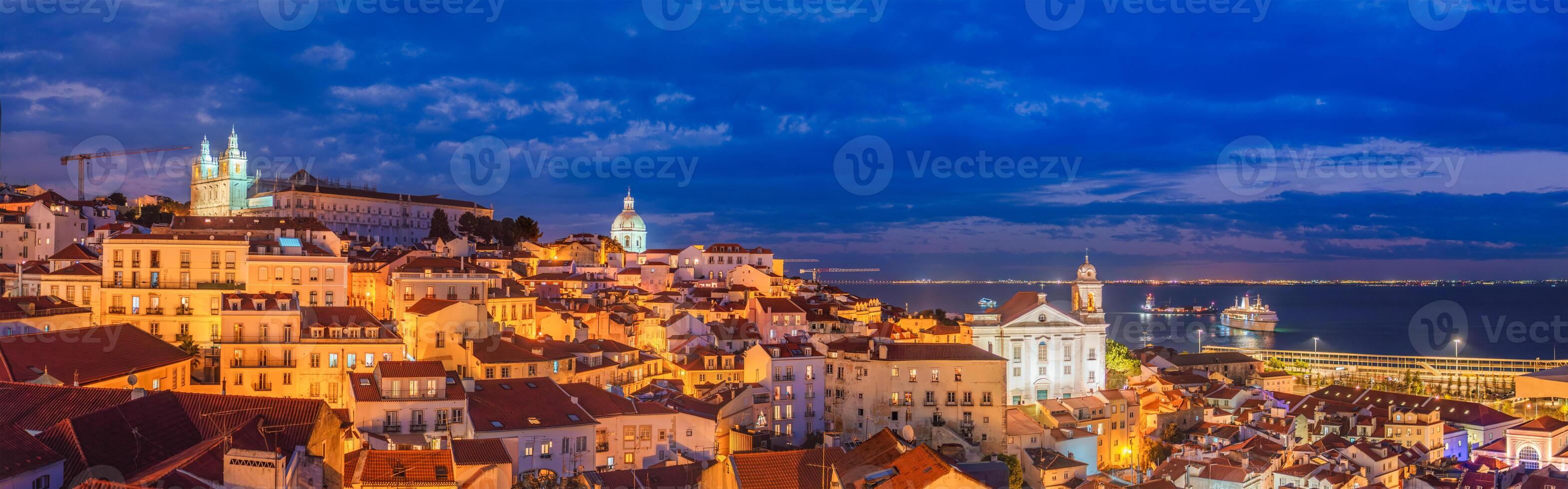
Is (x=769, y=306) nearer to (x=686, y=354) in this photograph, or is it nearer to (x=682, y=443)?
(x=686, y=354)

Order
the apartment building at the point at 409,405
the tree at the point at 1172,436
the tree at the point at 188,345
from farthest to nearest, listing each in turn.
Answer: the tree at the point at 1172,436, the tree at the point at 188,345, the apartment building at the point at 409,405

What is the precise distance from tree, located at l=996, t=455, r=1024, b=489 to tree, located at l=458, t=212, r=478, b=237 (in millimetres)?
64032

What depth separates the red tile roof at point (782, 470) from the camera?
68.8ft

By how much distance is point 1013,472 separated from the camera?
108 ft

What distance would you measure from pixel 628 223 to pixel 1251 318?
315 feet

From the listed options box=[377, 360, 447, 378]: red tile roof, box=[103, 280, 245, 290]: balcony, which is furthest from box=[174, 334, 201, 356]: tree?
box=[377, 360, 447, 378]: red tile roof

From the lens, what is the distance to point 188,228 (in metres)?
41.1

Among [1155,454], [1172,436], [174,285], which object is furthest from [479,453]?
[1172,436]

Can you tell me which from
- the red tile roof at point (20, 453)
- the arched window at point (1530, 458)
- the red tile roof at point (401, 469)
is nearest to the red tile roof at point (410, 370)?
the red tile roof at point (401, 469)

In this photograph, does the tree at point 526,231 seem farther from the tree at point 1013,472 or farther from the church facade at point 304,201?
the tree at point 1013,472

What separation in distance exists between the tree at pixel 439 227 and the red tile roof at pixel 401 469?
7125 centimetres

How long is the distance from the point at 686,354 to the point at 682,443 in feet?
47.3

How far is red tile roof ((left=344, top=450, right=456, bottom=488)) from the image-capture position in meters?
18.1
